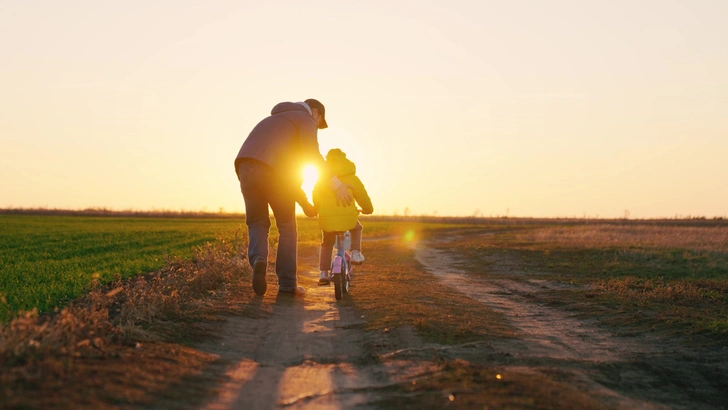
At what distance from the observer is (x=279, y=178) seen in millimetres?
9172

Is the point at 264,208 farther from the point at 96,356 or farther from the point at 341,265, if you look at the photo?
the point at 96,356

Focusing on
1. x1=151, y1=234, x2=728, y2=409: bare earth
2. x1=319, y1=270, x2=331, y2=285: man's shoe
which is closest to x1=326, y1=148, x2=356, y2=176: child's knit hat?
x1=319, y1=270, x2=331, y2=285: man's shoe

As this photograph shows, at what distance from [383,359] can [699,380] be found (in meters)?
2.59

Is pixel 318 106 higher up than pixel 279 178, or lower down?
higher up

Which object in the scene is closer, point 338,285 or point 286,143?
point 286,143

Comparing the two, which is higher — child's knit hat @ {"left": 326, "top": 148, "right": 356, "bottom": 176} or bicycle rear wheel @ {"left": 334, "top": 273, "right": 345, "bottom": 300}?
child's knit hat @ {"left": 326, "top": 148, "right": 356, "bottom": 176}

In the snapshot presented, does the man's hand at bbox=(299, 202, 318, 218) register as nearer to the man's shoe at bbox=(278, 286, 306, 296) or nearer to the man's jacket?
the man's jacket

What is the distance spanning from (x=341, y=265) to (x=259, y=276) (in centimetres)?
116

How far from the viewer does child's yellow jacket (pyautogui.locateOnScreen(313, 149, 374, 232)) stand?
32.4 feet

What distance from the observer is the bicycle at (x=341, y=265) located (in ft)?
31.6

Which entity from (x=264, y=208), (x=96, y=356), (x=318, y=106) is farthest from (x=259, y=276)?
(x=96, y=356)

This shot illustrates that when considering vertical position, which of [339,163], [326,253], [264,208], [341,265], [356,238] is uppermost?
[339,163]

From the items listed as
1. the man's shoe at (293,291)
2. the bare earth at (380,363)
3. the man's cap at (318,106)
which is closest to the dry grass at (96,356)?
the bare earth at (380,363)

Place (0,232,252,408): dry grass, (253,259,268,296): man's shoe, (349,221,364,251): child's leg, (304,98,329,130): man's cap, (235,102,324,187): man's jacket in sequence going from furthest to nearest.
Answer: (349,221,364,251): child's leg
(304,98,329,130): man's cap
(235,102,324,187): man's jacket
(253,259,268,296): man's shoe
(0,232,252,408): dry grass
